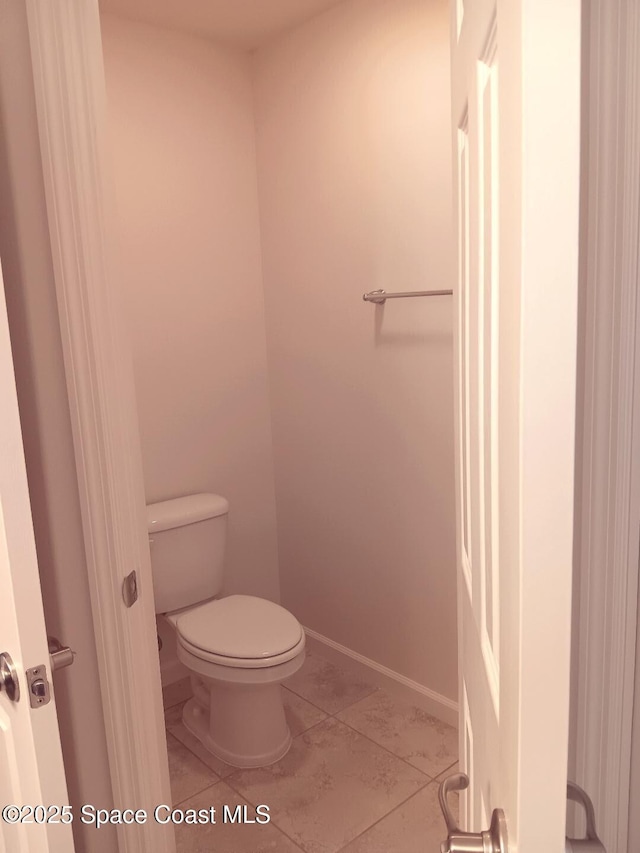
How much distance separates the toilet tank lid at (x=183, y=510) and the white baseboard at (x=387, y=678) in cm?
76

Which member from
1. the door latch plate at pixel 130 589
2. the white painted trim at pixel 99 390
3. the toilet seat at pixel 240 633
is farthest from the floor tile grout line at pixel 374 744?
the door latch plate at pixel 130 589

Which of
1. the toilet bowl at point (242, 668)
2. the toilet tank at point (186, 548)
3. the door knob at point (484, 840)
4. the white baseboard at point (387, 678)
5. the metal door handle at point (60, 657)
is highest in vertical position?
the door knob at point (484, 840)

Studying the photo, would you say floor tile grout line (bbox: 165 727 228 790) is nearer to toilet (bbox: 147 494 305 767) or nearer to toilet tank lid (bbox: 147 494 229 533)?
toilet (bbox: 147 494 305 767)

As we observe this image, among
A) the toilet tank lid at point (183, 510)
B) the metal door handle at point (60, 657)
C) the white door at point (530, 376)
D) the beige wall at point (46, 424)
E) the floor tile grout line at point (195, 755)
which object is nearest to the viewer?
the white door at point (530, 376)

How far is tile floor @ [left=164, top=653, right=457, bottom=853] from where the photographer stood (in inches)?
74.6

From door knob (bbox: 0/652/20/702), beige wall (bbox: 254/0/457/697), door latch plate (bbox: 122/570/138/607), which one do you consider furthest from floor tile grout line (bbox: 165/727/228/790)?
door knob (bbox: 0/652/20/702)

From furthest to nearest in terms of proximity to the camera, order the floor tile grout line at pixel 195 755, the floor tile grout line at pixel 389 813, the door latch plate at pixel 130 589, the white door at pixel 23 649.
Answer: the floor tile grout line at pixel 195 755
the floor tile grout line at pixel 389 813
the door latch plate at pixel 130 589
the white door at pixel 23 649

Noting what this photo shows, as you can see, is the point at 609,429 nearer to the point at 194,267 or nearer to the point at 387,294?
the point at 387,294

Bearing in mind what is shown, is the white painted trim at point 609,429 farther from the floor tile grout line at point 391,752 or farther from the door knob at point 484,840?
the floor tile grout line at point 391,752

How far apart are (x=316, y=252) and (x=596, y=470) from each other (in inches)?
77.5

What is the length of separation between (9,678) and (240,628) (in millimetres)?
1296

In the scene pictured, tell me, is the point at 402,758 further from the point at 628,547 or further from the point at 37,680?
the point at 628,547

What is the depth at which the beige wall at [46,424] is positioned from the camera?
119cm

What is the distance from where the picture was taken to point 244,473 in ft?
9.24
